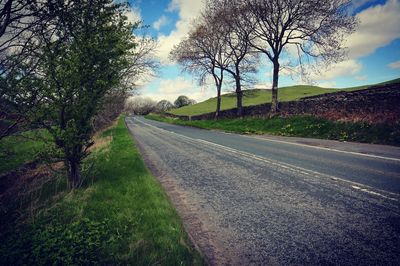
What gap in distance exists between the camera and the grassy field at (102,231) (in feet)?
9.47

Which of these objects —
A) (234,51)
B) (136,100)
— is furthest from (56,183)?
(136,100)

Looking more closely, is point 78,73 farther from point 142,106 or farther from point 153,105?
point 142,106

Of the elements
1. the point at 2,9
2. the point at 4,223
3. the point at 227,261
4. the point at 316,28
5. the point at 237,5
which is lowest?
the point at 4,223

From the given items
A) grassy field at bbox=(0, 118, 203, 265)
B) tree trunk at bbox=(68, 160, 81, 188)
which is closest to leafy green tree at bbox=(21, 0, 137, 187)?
tree trunk at bbox=(68, 160, 81, 188)

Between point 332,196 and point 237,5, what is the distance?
20417mm

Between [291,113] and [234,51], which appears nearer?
[291,113]

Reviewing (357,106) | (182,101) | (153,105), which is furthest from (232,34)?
(153,105)

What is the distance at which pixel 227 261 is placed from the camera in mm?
2893

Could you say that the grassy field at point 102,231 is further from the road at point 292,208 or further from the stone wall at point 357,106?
the stone wall at point 357,106

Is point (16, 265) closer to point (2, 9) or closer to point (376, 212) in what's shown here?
point (2, 9)

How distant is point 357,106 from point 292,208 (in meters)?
13.2

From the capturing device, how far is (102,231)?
3.45m

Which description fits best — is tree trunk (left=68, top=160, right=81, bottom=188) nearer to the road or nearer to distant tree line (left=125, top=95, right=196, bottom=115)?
the road

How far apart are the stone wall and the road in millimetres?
5721
